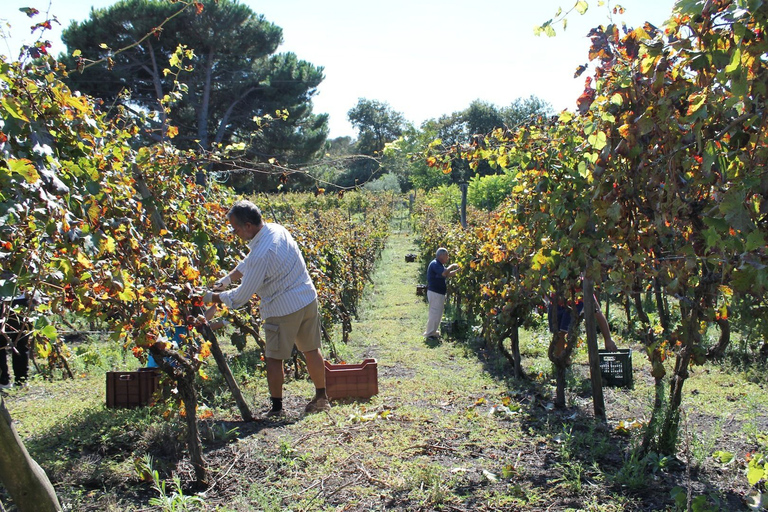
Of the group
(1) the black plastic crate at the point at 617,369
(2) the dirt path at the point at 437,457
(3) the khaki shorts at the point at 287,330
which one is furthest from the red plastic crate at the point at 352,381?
(1) the black plastic crate at the point at 617,369

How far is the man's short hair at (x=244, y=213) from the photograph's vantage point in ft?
14.0

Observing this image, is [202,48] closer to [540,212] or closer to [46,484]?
[540,212]

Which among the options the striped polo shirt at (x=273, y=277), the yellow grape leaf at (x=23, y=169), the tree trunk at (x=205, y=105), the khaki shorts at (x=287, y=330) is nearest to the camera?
the yellow grape leaf at (x=23, y=169)

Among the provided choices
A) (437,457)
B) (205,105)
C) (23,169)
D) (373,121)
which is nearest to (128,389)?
(437,457)

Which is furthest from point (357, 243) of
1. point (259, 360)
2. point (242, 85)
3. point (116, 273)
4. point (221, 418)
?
point (242, 85)

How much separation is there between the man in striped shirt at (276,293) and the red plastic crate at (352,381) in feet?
0.94

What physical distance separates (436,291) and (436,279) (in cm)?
25

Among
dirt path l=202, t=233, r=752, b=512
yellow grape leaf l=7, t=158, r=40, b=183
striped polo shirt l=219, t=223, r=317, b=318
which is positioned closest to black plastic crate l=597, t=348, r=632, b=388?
dirt path l=202, t=233, r=752, b=512

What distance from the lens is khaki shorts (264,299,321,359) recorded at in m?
4.51

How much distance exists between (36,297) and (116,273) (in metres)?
0.33

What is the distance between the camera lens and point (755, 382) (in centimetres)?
573

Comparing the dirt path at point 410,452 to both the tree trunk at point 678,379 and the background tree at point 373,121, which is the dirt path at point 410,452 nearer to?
the tree trunk at point 678,379

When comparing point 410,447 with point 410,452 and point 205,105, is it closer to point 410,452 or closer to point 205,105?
point 410,452

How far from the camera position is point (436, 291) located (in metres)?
8.58
